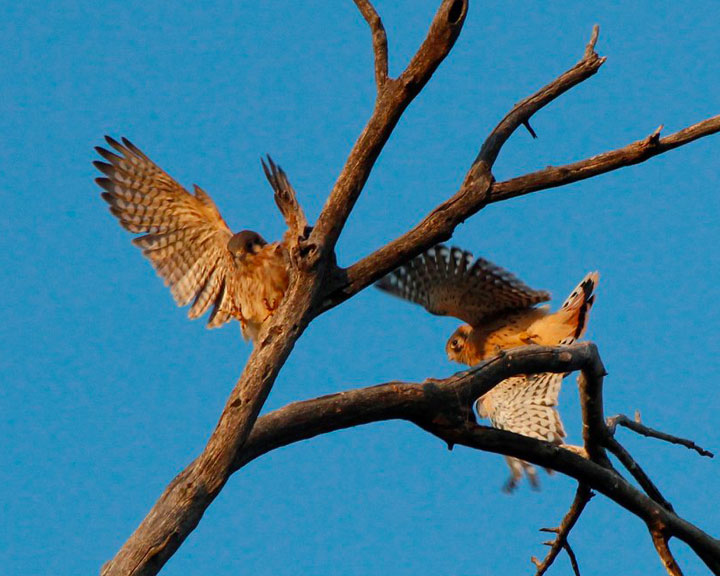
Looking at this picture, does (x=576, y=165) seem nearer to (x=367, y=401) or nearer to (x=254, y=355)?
(x=367, y=401)

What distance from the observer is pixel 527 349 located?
197 inches

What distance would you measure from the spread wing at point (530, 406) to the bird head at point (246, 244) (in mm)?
1809

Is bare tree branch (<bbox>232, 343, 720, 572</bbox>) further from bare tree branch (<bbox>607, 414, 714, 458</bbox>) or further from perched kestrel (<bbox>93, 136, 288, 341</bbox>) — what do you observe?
perched kestrel (<bbox>93, 136, 288, 341</bbox>)

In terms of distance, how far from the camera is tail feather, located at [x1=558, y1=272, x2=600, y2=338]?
680 centimetres

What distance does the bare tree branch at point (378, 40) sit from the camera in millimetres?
4727

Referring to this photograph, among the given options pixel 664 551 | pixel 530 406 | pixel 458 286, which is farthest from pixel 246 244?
pixel 664 551

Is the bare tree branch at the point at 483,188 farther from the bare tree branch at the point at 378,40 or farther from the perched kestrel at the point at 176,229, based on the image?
the perched kestrel at the point at 176,229

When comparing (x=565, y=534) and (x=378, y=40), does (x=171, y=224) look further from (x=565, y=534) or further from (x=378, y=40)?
(x=565, y=534)

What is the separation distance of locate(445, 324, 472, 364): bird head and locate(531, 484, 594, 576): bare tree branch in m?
1.92

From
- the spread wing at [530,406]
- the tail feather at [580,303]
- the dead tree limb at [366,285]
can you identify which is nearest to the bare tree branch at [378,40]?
the dead tree limb at [366,285]

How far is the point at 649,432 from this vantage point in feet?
19.6

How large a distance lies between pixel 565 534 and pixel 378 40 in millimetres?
3179

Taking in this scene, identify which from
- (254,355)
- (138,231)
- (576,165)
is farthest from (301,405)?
(138,231)

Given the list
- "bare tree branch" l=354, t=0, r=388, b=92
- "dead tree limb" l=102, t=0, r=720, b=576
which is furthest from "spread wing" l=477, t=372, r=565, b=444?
"bare tree branch" l=354, t=0, r=388, b=92
